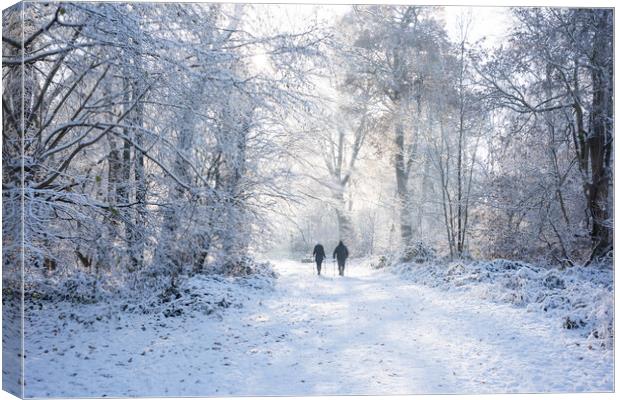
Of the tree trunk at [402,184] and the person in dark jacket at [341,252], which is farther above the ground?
the tree trunk at [402,184]

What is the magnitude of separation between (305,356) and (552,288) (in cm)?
357

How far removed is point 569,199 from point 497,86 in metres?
1.79

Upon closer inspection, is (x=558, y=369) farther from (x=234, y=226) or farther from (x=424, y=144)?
(x=424, y=144)

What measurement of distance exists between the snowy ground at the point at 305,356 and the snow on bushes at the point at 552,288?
0.68ft

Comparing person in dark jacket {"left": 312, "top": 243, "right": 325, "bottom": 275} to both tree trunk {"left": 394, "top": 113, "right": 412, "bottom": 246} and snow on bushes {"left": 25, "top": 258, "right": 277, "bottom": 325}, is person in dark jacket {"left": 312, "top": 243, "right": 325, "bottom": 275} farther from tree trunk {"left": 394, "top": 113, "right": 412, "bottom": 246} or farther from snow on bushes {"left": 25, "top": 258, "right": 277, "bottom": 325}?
tree trunk {"left": 394, "top": 113, "right": 412, "bottom": 246}

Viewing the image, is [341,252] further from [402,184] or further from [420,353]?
[420,353]

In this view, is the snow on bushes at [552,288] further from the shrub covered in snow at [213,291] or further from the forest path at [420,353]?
the shrub covered in snow at [213,291]

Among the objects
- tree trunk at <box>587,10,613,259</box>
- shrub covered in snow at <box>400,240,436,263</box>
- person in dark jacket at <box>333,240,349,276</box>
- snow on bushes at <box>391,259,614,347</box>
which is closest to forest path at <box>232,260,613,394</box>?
snow on bushes at <box>391,259,614,347</box>

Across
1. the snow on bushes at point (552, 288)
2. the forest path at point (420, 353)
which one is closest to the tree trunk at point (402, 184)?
the snow on bushes at point (552, 288)

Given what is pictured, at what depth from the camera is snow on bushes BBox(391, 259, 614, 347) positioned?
5090 mm

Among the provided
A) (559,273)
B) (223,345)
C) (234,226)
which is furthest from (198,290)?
(559,273)

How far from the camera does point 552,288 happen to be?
619 centimetres

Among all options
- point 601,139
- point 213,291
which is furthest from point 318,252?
point 601,139

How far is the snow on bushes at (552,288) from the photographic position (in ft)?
16.7
